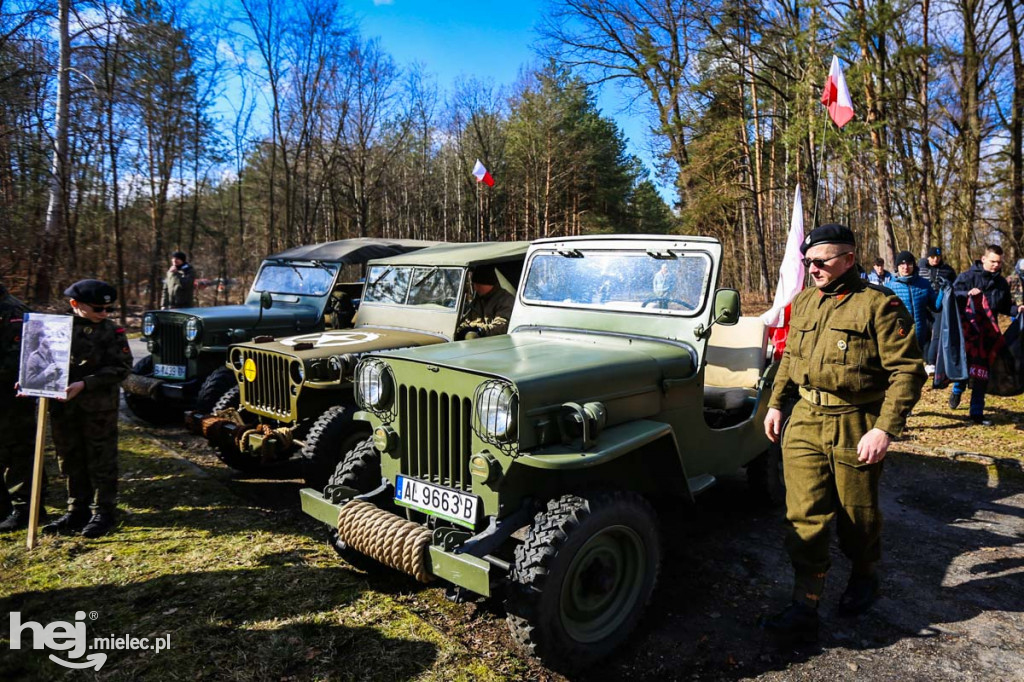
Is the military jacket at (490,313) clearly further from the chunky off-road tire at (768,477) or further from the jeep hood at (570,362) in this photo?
the chunky off-road tire at (768,477)

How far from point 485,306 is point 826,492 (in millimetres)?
3389

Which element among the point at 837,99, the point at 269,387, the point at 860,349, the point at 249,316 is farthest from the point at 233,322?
the point at 837,99

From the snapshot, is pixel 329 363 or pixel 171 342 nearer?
pixel 329 363

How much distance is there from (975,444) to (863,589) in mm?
4204

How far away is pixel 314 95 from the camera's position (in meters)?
21.3

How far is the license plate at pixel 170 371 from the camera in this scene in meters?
6.85

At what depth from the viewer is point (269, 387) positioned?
533 centimetres

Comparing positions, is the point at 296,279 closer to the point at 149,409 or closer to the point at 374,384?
the point at 149,409

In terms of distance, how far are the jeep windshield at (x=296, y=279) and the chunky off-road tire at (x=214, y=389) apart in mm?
1593

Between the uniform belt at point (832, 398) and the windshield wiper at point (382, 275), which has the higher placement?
the windshield wiper at point (382, 275)

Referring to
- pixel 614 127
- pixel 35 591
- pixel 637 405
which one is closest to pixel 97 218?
pixel 35 591

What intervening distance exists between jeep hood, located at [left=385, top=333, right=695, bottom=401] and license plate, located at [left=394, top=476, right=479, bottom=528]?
614mm

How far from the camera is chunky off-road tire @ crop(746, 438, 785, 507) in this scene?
4910 mm

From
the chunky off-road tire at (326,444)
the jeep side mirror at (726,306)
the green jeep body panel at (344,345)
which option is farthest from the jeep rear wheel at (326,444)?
the jeep side mirror at (726,306)
